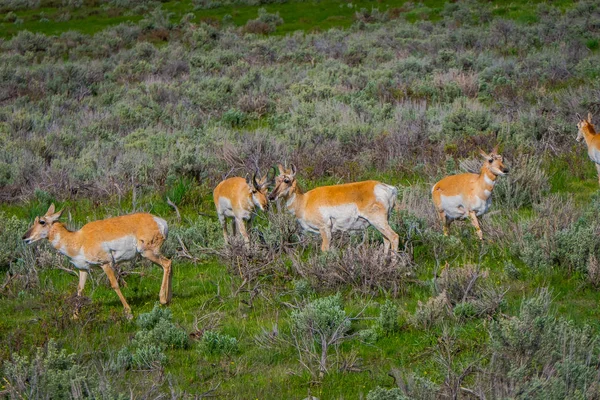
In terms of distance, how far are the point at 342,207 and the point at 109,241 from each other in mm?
2869

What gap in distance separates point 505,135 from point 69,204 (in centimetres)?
846

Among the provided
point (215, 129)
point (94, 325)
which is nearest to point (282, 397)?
point (94, 325)

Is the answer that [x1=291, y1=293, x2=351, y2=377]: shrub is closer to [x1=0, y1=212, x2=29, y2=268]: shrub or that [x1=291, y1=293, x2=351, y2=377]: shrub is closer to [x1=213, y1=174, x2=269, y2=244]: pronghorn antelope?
[x1=213, y1=174, x2=269, y2=244]: pronghorn antelope

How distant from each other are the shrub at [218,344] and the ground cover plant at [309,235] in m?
0.02

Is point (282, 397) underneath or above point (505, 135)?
above

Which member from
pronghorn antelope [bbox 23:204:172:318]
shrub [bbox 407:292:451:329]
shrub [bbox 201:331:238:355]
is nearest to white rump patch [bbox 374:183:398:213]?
shrub [bbox 407:292:451:329]

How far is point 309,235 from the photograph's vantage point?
10383 mm

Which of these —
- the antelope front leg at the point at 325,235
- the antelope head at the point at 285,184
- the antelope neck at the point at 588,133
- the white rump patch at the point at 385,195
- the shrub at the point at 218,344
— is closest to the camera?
the shrub at the point at 218,344

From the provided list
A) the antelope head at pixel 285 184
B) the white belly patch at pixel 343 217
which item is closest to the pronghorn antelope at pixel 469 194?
the white belly patch at pixel 343 217

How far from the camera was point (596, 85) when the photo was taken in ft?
61.7

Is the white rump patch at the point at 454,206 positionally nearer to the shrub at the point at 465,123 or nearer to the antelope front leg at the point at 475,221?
the antelope front leg at the point at 475,221

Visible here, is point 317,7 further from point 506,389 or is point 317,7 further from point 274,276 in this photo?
point 506,389

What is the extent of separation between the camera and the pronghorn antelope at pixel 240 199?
10289 millimetres

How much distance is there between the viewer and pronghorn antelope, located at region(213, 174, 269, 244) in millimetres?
10289
